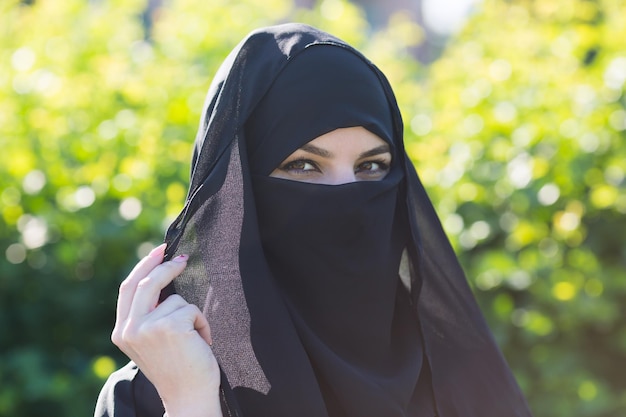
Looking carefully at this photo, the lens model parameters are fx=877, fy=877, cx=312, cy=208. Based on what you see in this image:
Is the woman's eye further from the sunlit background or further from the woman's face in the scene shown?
the sunlit background

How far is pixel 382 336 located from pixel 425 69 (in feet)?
10.8

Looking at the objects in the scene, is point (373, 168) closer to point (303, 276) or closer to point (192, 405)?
point (303, 276)

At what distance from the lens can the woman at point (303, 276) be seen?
1772 millimetres

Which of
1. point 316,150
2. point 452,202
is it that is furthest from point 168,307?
point 452,202

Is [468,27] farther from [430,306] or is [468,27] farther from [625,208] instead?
[430,306]

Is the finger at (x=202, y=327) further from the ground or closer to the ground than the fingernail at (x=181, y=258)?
closer to the ground

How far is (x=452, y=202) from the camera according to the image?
10.3 feet

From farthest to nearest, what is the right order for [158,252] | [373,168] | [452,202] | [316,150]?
[452,202] < [373,168] < [316,150] < [158,252]

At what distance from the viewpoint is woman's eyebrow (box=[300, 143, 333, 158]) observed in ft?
6.49

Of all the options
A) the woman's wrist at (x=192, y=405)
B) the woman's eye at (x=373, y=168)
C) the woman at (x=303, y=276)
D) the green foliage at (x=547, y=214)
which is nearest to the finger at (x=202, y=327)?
the woman at (x=303, y=276)

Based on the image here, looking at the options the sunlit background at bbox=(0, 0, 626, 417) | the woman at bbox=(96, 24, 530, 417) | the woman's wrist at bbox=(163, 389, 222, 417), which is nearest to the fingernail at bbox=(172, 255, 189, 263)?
the woman at bbox=(96, 24, 530, 417)

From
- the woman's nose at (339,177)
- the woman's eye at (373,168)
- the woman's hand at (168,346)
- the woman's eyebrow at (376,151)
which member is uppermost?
the woman's eyebrow at (376,151)

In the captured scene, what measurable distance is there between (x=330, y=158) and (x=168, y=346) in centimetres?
59

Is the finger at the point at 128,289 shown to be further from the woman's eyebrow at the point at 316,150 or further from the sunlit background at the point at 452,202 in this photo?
the sunlit background at the point at 452,202
